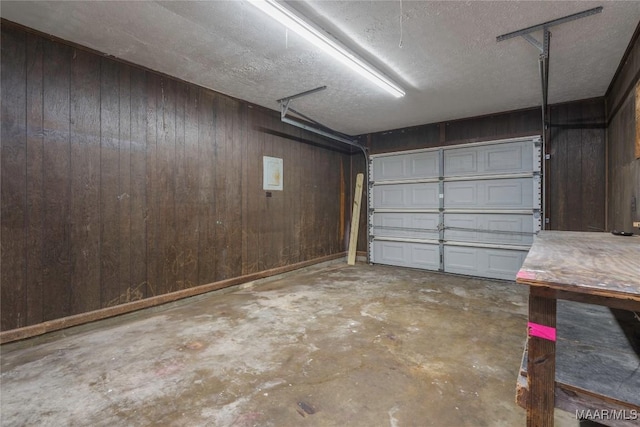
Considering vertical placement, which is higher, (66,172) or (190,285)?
(66,172)

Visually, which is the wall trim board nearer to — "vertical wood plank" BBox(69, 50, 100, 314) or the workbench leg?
"vertical wood plank" BBox(69, 50, 100, 314)

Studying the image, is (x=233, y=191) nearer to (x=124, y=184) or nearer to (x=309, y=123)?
(x=124, y=184)

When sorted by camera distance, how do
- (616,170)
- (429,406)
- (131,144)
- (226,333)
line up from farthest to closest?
(616,170)
(131,144)
(226,333)
(429,406)

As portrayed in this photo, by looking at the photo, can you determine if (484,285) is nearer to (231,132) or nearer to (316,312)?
(316,312)

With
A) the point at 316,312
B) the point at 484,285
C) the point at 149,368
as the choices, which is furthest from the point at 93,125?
the point at 484,285

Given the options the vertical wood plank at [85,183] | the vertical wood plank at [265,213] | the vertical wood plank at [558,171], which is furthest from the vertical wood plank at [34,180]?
the vertical wood plank at [558,171]

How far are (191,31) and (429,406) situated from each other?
3.27 metres

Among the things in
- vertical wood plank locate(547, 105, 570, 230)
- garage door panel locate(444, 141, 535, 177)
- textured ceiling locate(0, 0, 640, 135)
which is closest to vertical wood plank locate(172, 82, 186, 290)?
textured ceiling locate(0, 0, 640, 135)

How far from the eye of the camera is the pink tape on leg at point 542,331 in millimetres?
997

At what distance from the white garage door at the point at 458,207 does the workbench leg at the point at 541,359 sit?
13.7ft

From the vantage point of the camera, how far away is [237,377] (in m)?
1.94

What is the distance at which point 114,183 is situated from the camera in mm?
Result: 2904

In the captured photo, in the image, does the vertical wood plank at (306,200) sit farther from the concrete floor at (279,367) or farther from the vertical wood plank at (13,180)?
the vertical wood plank at (13,180)

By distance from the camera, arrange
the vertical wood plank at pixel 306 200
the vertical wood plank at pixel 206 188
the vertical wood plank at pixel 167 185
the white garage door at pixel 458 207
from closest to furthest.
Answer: the vertical wood plank at pixel 167 185, the vertical wood plank at pixel 206 188, the white garage door at pixel 458 207, the vertical wood plank at pixel 306 200
